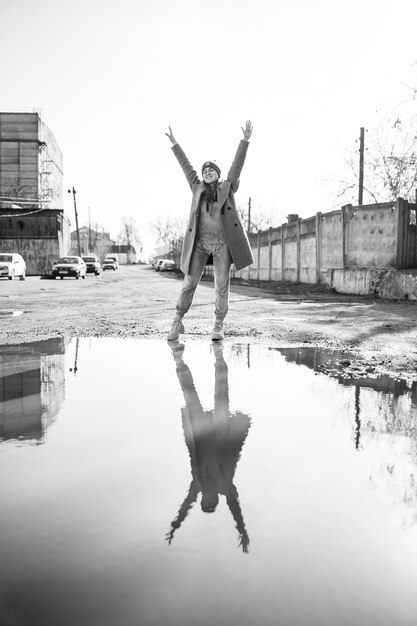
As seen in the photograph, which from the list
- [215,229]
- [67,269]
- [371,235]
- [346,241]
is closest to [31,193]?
[67,269]

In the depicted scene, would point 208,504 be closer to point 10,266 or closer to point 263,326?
point 263,326

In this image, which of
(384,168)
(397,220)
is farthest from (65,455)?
(384,168)

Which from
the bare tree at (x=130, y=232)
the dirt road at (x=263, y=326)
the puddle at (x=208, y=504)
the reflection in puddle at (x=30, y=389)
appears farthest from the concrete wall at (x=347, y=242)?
the bare tree at (x=130, y=232)

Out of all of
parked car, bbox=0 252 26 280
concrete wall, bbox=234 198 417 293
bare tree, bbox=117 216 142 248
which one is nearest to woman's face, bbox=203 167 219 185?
concrete wall, bbox=234 198 417 293

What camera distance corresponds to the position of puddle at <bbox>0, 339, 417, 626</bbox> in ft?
4.35

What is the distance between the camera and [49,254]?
4759 cm

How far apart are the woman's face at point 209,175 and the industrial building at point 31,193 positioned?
4376 cm

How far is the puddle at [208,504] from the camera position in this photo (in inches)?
52.2

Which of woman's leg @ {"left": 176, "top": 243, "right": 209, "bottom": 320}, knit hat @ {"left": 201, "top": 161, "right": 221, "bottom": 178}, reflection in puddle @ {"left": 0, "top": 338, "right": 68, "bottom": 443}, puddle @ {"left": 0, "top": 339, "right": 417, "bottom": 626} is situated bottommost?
puddle @ {"left": 0, "top": 339, "right": 417, "bottom": 626}

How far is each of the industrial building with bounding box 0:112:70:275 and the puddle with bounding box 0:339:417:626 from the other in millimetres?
45855

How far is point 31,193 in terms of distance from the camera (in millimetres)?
61344

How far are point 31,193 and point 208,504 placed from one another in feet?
209

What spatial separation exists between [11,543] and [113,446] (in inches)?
35.6

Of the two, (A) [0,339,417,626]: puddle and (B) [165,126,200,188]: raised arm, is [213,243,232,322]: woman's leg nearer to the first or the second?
(B) [165,126,200,188]: raised arm
